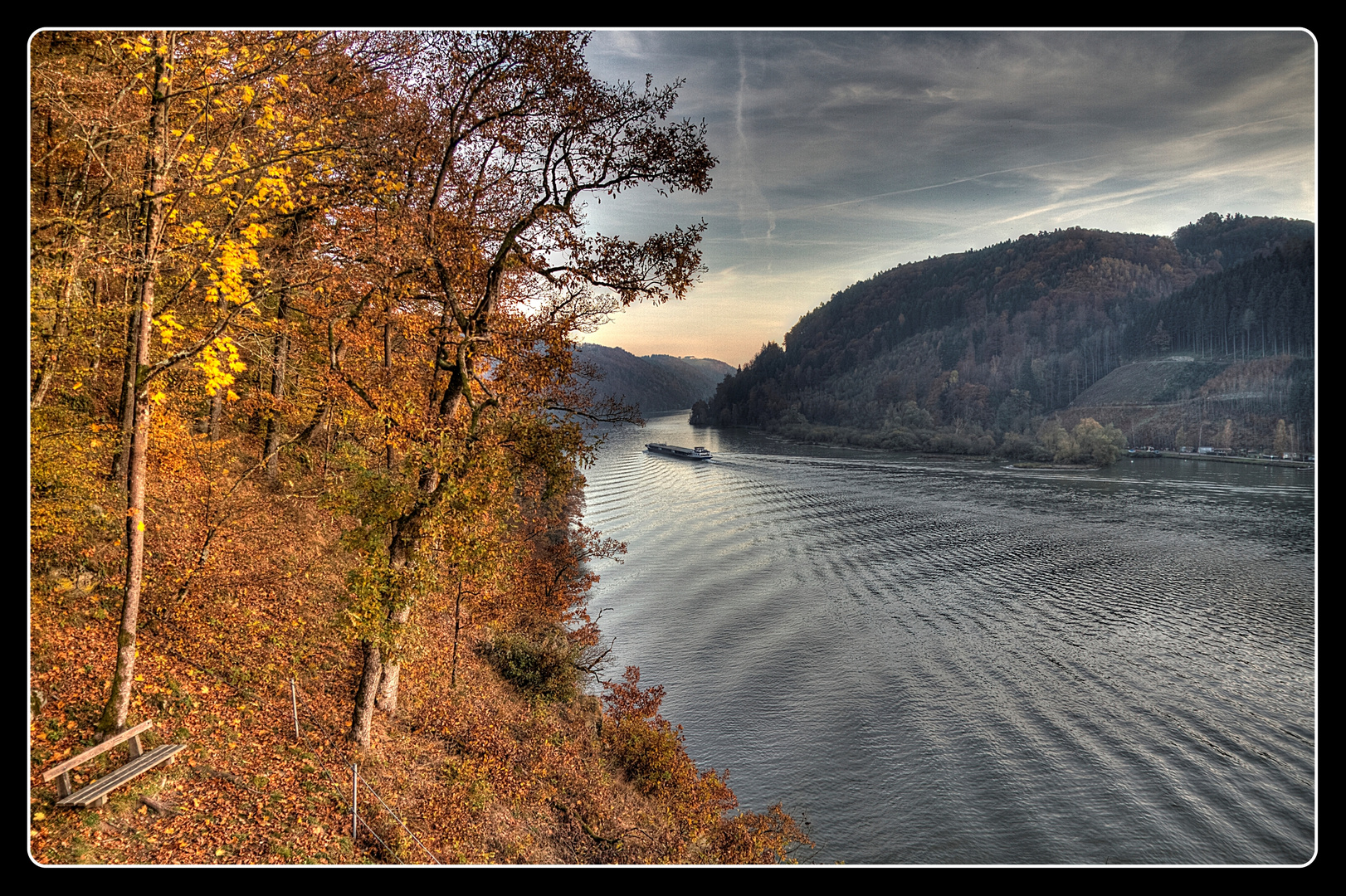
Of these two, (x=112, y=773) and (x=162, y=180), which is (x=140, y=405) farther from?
(x=112, y=773)

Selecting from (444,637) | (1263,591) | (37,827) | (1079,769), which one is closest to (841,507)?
(1263,591)

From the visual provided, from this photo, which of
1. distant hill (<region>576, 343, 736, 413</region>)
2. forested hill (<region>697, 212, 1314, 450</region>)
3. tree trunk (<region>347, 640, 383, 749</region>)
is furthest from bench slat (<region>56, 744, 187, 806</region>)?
distant hill (<region>576, 343, 736, 413</region>)

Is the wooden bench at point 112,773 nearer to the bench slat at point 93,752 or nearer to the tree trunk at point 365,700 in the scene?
the bench slat at point 93,752

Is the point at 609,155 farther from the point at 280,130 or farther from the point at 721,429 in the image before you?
the point at 721,429

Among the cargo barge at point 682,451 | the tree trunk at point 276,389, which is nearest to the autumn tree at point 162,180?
the tree trunk at point 276,389

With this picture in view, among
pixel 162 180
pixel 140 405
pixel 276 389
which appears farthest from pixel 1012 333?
pixel 140 405

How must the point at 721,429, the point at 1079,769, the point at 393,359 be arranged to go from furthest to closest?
the point at 721,429, the point at 1079,769, the point at 393,359
